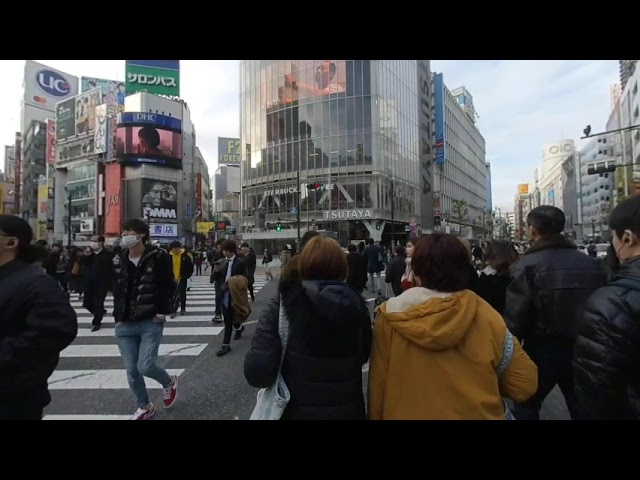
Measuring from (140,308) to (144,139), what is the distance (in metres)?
52.9

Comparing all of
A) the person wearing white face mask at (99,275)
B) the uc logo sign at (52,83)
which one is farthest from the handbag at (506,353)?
the uc logo sign at (52,83)

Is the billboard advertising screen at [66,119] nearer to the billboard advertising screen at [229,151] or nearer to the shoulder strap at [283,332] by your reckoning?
the billboard advertising screen at [229,151]

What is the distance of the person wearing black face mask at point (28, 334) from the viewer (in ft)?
5.91

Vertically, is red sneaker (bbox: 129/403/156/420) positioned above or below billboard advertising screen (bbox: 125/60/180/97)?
below

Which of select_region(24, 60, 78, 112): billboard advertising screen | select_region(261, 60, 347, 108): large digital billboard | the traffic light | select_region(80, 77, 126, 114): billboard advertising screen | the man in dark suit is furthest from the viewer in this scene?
select_region(24, 60, 78, 112): billboard advertising screen

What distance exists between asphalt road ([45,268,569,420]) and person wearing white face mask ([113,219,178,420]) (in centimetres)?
43

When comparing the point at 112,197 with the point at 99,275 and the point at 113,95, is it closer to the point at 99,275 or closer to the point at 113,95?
the point at 113,95

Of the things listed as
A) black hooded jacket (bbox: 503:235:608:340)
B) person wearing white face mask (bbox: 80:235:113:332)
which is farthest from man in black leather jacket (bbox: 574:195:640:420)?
person wearing white face mask (bbox: 80:235:113:332)

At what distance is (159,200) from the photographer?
49312 mm

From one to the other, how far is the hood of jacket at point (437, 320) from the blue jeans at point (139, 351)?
2.82m

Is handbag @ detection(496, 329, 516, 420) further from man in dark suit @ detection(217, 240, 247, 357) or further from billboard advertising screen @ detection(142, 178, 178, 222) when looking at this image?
billboard advertising screen @ detection(142, 178, 178, 222)

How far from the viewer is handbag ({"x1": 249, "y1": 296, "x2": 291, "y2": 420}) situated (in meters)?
1.66

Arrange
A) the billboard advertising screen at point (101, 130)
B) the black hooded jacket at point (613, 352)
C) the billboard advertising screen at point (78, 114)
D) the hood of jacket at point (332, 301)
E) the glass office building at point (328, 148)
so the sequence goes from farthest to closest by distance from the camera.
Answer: the billboard advertising screen at point (78, 114)
the billboard advertising screen at point (101, 130)
the glass office building at point (328, 148)
the hood of jacket at point (332, 301)
the black hooded jacket at point (613, 352)

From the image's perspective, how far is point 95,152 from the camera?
52000mm
